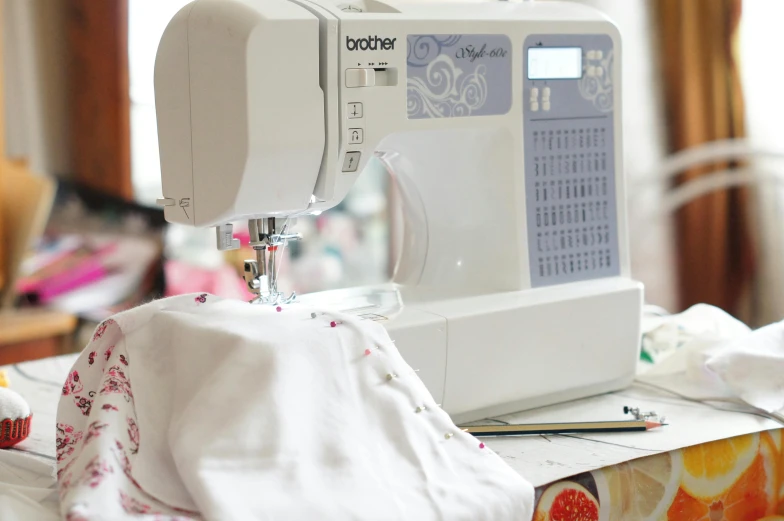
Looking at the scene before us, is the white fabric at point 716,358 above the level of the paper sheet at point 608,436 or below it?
above

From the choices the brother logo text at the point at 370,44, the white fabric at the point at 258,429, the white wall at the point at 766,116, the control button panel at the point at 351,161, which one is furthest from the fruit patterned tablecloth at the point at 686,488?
the white wall at the point at 766,116

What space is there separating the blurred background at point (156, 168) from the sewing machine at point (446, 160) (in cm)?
107

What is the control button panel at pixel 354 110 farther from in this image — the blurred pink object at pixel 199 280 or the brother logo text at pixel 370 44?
the blurred pink object at pixel 199 280

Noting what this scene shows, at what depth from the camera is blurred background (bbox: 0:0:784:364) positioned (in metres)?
2.57

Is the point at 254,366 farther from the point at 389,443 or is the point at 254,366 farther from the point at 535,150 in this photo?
the point at 535,150

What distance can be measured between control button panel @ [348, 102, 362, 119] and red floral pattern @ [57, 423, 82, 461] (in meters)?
0.51

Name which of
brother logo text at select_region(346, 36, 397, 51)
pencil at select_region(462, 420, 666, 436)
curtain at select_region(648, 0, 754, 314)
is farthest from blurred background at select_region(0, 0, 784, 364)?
brother logo text at select_region(346, 36, 397, 51)

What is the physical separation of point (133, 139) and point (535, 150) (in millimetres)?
1982

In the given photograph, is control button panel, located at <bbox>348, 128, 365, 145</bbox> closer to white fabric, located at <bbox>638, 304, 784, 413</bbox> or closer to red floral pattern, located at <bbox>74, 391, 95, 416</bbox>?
red floral pattern, located at <bbox>74, 391, 95, 416</bbox>

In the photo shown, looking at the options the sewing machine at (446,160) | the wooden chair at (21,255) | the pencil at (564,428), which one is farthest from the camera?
the wooden chair at (21,255)

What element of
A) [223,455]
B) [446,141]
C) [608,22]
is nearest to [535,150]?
[446,141]

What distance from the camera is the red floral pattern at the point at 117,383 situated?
979 mm

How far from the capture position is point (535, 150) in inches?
53.9

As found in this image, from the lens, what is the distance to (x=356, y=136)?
1184mm
